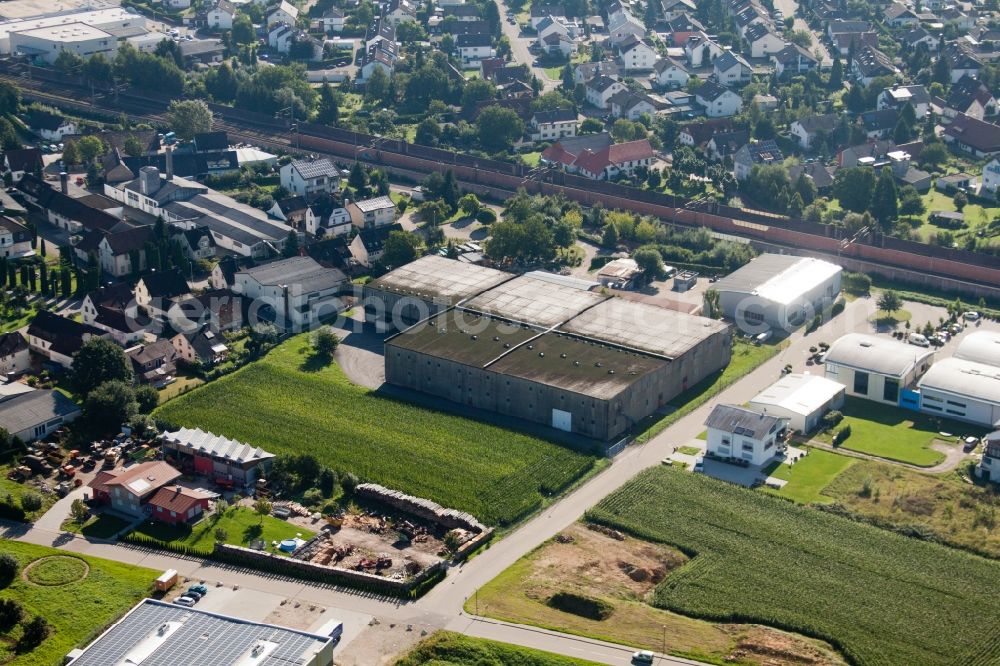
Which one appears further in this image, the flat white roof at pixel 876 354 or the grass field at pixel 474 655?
the flat white roof at pixel 876 354

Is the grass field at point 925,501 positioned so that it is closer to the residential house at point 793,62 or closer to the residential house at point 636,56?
the residential house at point 793,62

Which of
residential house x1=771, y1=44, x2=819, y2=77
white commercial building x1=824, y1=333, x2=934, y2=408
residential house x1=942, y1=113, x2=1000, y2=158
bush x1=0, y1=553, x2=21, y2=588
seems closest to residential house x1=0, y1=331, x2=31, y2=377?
bush x1=0, y1=553, x2=21, y2=588

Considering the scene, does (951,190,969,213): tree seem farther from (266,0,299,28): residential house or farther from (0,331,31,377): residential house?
(266,0,299,28): residential house

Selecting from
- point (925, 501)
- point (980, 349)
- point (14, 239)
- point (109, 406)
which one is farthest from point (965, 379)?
point (14, 239)

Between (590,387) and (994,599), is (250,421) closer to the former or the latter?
(590,387)

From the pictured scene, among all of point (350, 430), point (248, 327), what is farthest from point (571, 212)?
point (350, 430)

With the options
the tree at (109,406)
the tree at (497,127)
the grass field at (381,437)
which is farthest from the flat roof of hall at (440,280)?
the tree at (497,127)
